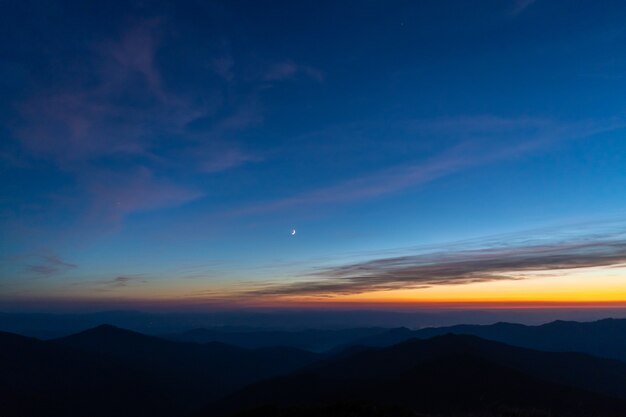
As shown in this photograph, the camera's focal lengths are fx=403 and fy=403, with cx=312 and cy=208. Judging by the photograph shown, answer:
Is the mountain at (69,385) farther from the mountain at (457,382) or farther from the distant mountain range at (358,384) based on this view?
the mountain at (457,382)

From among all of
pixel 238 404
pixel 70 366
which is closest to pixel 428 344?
pixel 238 404

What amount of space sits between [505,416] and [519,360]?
133076 mm

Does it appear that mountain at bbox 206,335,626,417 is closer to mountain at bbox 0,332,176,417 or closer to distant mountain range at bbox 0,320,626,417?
distant mountain range at bbox 0,320,626,417

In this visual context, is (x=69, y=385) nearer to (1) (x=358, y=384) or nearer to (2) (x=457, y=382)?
(1) (x=358, y=384)

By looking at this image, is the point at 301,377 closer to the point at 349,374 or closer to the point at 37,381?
the point at 349,374

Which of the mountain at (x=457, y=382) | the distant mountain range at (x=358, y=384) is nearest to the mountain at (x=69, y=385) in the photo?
the distant mountain range at (x=358, y=384)

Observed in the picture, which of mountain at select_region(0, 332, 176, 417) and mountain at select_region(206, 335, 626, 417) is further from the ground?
mountain at select_region(206, 335, 626, 417)

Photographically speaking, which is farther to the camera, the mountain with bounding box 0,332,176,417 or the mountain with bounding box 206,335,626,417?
the mountain with bounding box 0,332,176,417

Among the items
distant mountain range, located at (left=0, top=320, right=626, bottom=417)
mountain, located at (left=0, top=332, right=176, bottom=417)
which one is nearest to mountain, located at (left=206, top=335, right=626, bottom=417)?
distant mountain range, located at (left=0, top=320, right=626, bottom=417)

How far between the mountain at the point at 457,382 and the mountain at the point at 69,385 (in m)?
48.3

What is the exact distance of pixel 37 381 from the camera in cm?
15438

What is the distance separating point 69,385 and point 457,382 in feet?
483

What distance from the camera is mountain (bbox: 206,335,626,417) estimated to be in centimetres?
7081

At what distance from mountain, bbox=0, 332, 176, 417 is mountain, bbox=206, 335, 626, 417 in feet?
159
